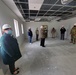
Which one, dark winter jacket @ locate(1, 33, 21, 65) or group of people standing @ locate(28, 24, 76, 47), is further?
group of people standing @ locate(28, 24, 76, 47)

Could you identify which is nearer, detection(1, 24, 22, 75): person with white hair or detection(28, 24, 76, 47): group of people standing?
detection(1, 24, 22, 75): person with white hair

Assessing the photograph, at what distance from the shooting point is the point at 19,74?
2.35 m

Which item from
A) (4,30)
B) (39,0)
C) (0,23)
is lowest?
(4,30)

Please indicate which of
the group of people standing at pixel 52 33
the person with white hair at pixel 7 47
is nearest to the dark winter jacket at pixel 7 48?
the person with white hair at pixel 7 47

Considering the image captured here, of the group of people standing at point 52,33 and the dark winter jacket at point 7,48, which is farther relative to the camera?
the group of people standing at point 52,33

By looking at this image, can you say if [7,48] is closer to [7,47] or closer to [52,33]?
[7,47]

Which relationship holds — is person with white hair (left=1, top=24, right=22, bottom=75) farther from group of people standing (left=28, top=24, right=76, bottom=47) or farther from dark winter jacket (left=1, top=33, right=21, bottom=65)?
group of people standing (left=28, top=24, right=76, bottom=47)

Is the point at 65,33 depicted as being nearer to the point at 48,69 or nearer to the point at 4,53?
the point at 48,69

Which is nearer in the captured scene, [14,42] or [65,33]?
[14,42]

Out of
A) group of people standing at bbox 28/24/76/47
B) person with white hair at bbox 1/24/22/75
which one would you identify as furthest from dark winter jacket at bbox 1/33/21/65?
group of people standing at bbox 28/24/76/47

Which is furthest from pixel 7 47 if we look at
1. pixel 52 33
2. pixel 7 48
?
pixel 52 33

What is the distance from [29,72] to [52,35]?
8695 millimetres

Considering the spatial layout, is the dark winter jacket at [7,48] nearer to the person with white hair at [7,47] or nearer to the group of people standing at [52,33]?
the person with white hair at [7,47]

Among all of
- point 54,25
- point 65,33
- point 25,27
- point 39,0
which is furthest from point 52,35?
point 39,0
